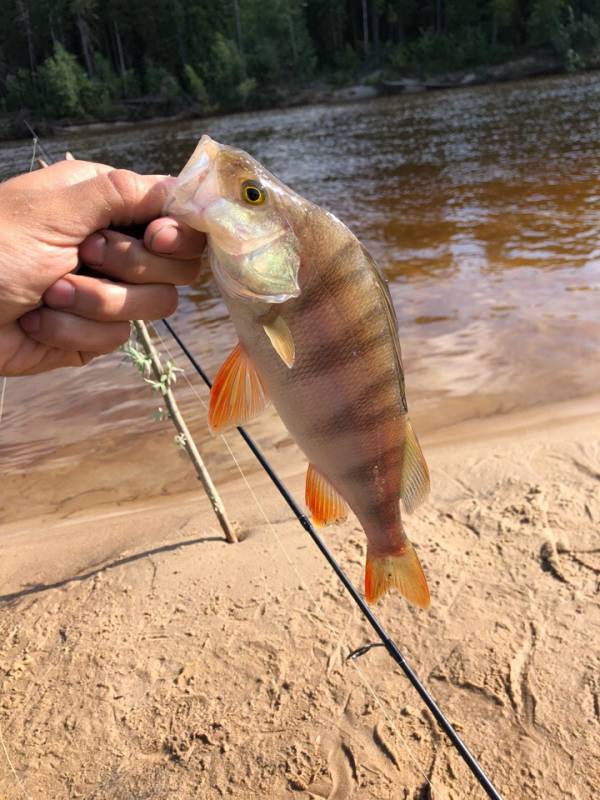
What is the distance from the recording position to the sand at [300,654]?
9.77ft

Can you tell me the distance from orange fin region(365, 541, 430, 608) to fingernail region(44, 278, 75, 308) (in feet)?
4.21

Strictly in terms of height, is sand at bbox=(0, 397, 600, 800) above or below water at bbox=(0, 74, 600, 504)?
above

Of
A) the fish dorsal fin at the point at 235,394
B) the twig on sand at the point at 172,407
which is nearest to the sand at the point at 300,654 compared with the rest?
the twig on sand at the point at 172,407

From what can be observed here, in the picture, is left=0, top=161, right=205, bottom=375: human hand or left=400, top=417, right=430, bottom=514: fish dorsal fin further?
left=400, top=417, right=430, bottom=514: fish dorsal fin

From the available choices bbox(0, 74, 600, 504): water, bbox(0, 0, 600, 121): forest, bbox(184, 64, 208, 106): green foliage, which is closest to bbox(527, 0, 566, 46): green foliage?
bbox(0, 0, 600, 121): forest

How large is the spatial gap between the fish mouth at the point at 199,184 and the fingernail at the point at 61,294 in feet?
1.51

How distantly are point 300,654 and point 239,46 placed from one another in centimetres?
7622

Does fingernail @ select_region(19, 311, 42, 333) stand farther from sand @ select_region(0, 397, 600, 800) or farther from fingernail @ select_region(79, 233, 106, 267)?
sand @ select_region(0, 397, 600, 800)

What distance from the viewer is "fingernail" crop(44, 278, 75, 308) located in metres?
2.01

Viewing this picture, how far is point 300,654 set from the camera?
11.4ft

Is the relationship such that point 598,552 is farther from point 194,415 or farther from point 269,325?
point 194,415

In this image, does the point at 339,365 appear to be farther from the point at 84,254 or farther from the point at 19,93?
the point at 19,93

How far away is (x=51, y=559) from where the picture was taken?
4.54m

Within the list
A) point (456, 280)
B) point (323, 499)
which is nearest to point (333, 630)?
point (323, 499)
